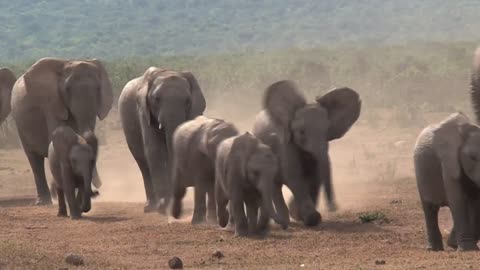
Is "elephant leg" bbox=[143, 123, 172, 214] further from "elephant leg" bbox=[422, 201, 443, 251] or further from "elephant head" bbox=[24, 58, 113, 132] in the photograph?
"elephant leg" bbox=[422, 201, 443, 251]

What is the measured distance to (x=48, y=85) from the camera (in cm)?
1983

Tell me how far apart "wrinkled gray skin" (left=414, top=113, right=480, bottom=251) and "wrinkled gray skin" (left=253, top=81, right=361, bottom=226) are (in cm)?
228

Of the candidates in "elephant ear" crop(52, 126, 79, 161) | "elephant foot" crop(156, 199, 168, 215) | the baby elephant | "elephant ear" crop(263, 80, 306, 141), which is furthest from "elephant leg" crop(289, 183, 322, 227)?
"elephant ear" crop(52, 126, 79, 161)

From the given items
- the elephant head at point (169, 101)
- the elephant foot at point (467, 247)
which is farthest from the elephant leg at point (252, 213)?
the elephant head at point (169, 101)

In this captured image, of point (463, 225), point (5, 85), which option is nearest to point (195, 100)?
point (463, 225)

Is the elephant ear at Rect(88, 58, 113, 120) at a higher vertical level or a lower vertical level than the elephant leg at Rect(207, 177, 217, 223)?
higher

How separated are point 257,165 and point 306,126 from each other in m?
2.51

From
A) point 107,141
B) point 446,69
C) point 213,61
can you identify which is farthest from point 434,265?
point 213,61

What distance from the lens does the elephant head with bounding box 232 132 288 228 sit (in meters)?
13.7

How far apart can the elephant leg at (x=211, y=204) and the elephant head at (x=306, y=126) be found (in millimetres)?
1004

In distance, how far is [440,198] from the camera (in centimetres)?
1318

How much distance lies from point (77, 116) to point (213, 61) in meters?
51.5

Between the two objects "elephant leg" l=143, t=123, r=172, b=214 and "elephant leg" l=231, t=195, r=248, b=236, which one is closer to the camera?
"elephant leg" l=231, t=195, r=248, b=236

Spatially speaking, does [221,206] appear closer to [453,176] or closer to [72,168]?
[72,168]
